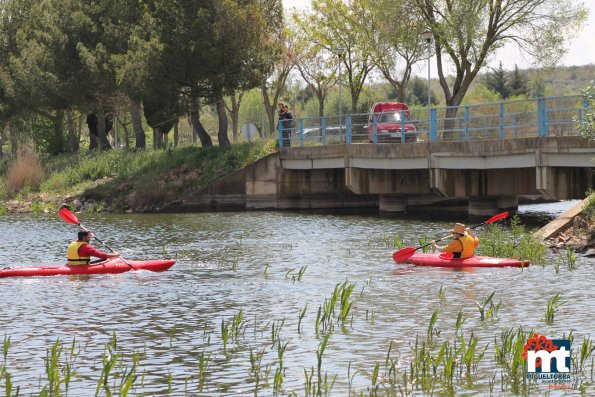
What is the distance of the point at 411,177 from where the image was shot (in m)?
39.5

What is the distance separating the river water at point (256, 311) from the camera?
12672 mm

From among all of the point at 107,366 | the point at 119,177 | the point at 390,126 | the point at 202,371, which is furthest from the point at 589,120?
the point at 119,177

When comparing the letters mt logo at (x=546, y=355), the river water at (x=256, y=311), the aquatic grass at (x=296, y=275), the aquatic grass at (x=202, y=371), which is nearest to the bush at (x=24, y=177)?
the river water at (x=256, y=311)

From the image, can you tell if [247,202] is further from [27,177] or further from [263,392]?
[263,392]

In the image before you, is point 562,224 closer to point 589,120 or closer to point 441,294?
point 589,120

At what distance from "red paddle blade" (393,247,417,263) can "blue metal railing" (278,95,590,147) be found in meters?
6.66

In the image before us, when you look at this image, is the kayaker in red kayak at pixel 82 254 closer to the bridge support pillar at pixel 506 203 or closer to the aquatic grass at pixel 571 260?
the aquatic grass at pixel 571 260

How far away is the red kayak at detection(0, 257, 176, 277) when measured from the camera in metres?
21.7

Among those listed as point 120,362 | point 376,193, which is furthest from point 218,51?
point 120,362

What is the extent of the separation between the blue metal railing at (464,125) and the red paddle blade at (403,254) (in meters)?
6.66

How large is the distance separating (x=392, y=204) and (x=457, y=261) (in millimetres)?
18375

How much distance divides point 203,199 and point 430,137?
38.5 ft

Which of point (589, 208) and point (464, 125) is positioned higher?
point (464, 125)

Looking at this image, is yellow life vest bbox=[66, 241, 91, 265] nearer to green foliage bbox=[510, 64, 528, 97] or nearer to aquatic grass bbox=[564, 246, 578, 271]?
aquatic grass bbox=[564, 246, 578, 271]
